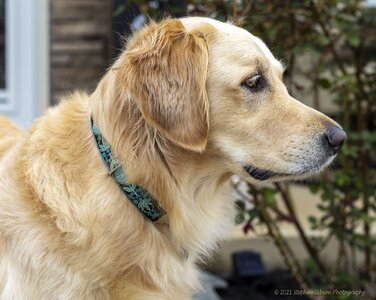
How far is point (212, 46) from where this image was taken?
2590 millimetres

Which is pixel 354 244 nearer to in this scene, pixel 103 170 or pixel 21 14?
pixel 103 170

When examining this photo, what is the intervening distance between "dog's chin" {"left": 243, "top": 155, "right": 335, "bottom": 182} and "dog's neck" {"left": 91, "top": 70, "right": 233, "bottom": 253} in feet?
0.40

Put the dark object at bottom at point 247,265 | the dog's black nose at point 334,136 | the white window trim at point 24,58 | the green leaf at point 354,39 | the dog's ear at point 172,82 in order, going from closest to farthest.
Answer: the dog's ear at point 172,82 → the dog's black nose at point 334,136 → the green leaf at point 354,39 → the dark object at bottom at point 247,265 → the white window trim at point 24,58

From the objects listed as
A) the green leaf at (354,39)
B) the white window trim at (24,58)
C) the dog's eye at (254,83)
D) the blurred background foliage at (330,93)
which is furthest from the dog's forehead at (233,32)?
the white window trim at (24,58)

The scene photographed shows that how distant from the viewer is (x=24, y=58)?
17.1 feet

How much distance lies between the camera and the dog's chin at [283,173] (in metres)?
2.55

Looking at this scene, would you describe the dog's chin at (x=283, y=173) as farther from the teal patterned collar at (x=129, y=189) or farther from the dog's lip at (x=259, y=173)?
the teal patterned collar at (x=129, y=189)

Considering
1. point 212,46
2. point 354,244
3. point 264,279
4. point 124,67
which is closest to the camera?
point 124,67

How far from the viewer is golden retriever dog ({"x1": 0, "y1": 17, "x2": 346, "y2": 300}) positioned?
7.90ft

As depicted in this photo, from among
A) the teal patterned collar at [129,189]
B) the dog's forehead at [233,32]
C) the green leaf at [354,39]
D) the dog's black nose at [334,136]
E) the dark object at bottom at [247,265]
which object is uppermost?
the dog's forehead at [233,32]

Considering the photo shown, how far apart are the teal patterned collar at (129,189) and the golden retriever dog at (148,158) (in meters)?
0.01

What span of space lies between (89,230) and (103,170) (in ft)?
0.72

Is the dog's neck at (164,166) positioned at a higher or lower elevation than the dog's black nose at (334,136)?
lower

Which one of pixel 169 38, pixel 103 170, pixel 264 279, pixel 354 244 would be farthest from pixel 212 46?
pixel 264 279
